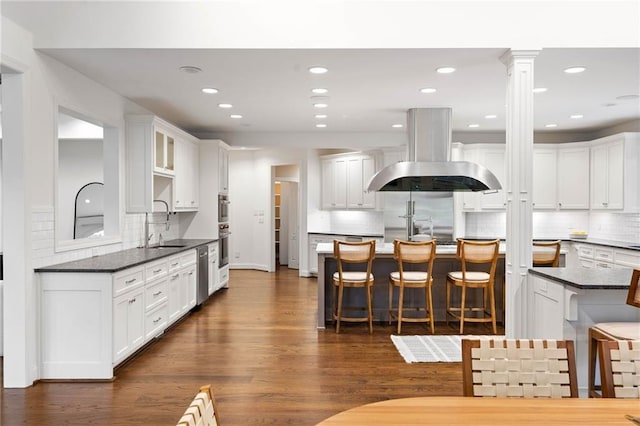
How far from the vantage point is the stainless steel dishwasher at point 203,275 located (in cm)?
649

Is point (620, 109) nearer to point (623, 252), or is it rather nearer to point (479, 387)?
point (623, 252)

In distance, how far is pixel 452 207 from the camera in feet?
26.2

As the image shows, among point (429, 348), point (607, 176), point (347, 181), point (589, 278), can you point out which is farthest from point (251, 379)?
point (607, 176)

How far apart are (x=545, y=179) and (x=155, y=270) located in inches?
246

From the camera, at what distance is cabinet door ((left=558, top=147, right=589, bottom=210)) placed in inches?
300

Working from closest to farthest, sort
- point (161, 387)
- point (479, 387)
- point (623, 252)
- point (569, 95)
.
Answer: point (479, 387) → point (161, 387) → point (569, 95) → point (623, 252)

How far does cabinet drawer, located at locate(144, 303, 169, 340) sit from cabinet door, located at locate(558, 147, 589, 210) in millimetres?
6257

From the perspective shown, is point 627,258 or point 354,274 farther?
point 627,258

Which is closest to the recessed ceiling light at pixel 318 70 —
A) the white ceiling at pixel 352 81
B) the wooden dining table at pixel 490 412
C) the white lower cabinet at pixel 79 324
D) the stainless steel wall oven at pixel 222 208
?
the white ceiling at pixel 352 81

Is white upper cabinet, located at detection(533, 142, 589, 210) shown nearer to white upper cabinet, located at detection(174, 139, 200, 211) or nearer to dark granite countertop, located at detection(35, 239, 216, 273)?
white upper cabinet, located at detection(174, 139, 200, 211)

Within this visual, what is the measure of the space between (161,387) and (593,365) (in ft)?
9.81

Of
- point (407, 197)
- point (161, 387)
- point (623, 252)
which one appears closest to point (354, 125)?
point (407, 197)

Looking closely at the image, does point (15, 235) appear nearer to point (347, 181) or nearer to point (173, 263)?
point (173, 263)

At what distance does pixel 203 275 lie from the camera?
6.69 m
